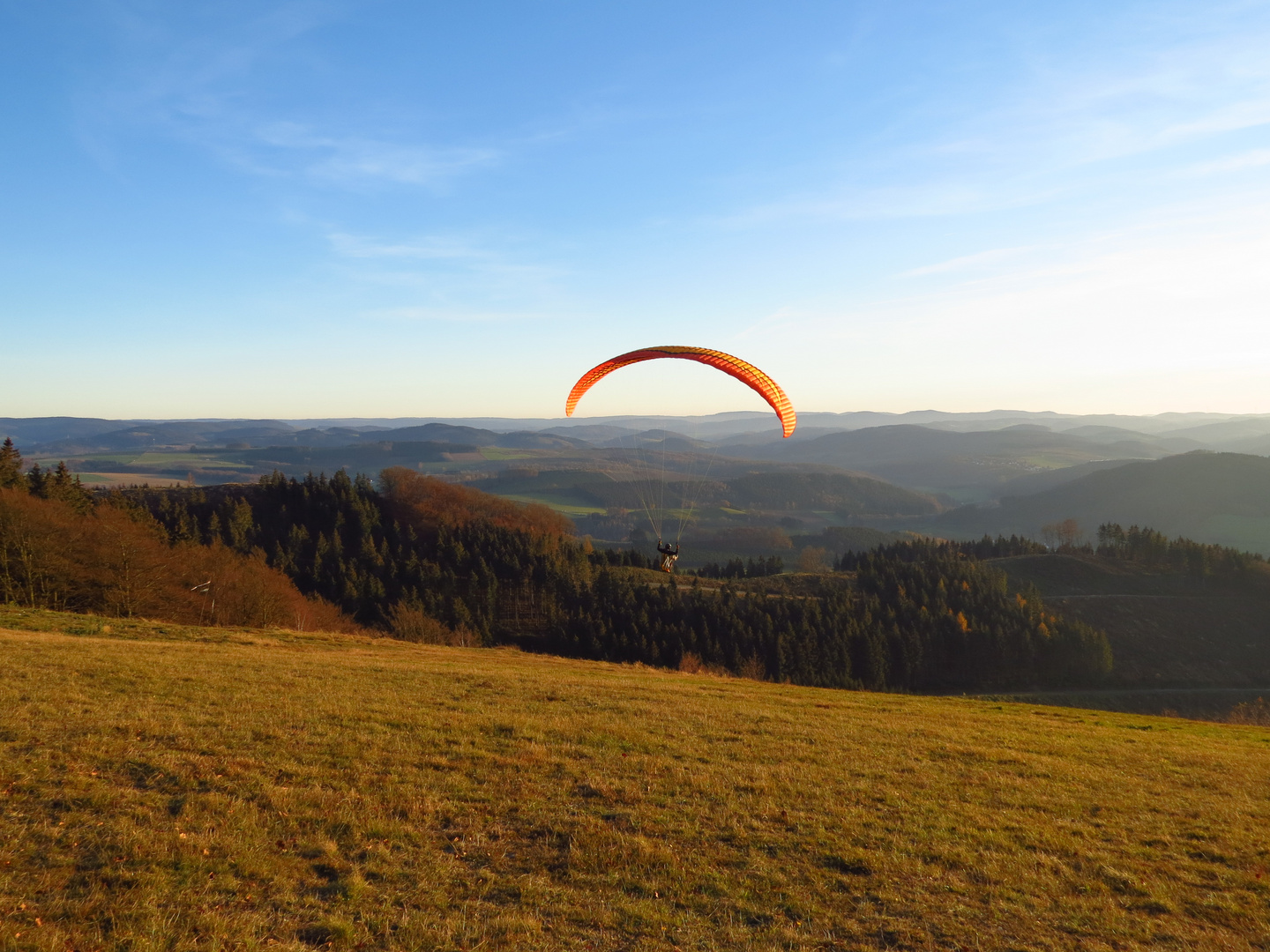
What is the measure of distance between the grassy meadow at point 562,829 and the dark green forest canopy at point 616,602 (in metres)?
59.3

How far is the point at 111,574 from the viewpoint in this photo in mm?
41344

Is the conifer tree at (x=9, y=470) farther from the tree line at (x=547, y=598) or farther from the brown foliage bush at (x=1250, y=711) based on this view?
the brown foliage bush at (x=1250, y=711)

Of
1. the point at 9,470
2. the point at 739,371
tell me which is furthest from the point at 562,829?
the point at 9,470

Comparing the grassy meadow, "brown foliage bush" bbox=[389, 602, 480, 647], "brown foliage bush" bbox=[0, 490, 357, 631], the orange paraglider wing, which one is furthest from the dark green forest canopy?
the grassy meadow

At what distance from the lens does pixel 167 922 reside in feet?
22.5

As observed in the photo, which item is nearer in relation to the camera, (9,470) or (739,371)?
(739,371)

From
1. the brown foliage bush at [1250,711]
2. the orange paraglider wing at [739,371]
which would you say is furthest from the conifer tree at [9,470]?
the brown foliage bush at [1250,711]

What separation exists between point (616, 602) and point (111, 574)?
54420 mm

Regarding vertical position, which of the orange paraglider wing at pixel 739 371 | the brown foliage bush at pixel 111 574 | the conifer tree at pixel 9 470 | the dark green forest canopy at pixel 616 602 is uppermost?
the orange paraglider wing at pixel 739 371

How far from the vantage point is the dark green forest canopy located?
77.4m

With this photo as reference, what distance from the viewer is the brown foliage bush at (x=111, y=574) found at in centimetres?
3897

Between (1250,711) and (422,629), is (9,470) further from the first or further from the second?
(1250,711)

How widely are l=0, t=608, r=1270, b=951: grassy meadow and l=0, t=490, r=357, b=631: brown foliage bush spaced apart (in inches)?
1078

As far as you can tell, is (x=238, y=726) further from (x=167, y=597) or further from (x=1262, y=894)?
(x=167, y=597)
